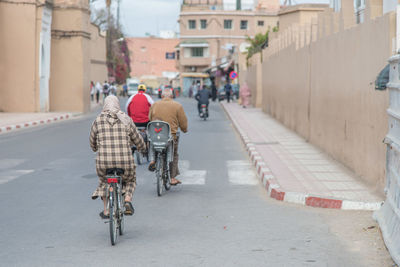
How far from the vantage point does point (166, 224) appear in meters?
8.09

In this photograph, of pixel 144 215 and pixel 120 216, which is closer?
pixel 120 216

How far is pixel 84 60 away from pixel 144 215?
102 ft

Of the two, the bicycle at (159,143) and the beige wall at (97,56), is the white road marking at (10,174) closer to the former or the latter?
the bicycle at (159,143)

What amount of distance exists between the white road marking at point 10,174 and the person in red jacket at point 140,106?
2.46 metres

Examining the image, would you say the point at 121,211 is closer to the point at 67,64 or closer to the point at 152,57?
the point at 67,64

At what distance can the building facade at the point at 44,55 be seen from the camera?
34.5m

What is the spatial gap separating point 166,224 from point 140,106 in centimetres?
619

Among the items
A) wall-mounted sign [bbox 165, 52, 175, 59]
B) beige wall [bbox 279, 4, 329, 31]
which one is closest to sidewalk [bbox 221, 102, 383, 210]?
beige wall [bbox 279, 4, 329, 31]

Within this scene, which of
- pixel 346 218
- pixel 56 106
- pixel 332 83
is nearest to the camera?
pixel 346 218

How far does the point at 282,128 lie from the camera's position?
78.0 ft

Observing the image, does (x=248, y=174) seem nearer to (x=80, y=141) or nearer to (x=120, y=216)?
(x=120, y=216)

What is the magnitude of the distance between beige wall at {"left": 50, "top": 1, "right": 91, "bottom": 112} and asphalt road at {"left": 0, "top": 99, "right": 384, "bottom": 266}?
973 inches

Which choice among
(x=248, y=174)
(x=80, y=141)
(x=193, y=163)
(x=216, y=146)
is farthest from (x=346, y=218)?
(x=80, y=141)

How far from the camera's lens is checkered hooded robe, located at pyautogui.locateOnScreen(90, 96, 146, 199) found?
7117 millimetres
